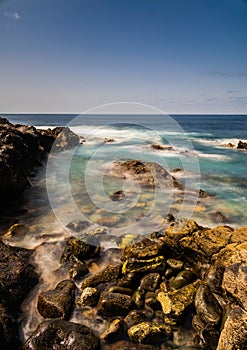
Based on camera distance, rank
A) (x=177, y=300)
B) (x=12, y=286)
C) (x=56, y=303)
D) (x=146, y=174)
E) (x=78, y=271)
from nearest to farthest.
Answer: (x=177, y=300), (x=56, y=303), (x=12, y=286), (x=78, y=271), (x=146, y=174)

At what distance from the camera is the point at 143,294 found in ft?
19.5

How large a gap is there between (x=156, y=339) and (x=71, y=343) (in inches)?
62.8

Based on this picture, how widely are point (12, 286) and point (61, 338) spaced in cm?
207

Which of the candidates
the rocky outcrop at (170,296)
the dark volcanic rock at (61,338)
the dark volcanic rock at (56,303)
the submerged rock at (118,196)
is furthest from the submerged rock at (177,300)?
the submerged rock at (118,196)

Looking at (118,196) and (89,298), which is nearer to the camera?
(89,298)

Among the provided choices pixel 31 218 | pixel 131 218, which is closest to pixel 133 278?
pixel 131 218

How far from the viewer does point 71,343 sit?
15.0 ft

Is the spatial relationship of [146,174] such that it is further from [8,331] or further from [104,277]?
[8,331]

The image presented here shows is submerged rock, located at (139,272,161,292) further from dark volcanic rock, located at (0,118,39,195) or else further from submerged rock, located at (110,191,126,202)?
dark volcanic rock, located at (0,118,39,195)

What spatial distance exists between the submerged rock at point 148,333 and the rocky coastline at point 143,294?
0.7 inches

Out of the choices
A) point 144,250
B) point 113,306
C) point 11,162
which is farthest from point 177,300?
point 11,162

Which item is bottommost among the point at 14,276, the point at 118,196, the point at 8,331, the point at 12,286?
the point at 8,331

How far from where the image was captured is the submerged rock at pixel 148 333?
4855 mm

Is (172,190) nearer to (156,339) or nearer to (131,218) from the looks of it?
(131,218)
